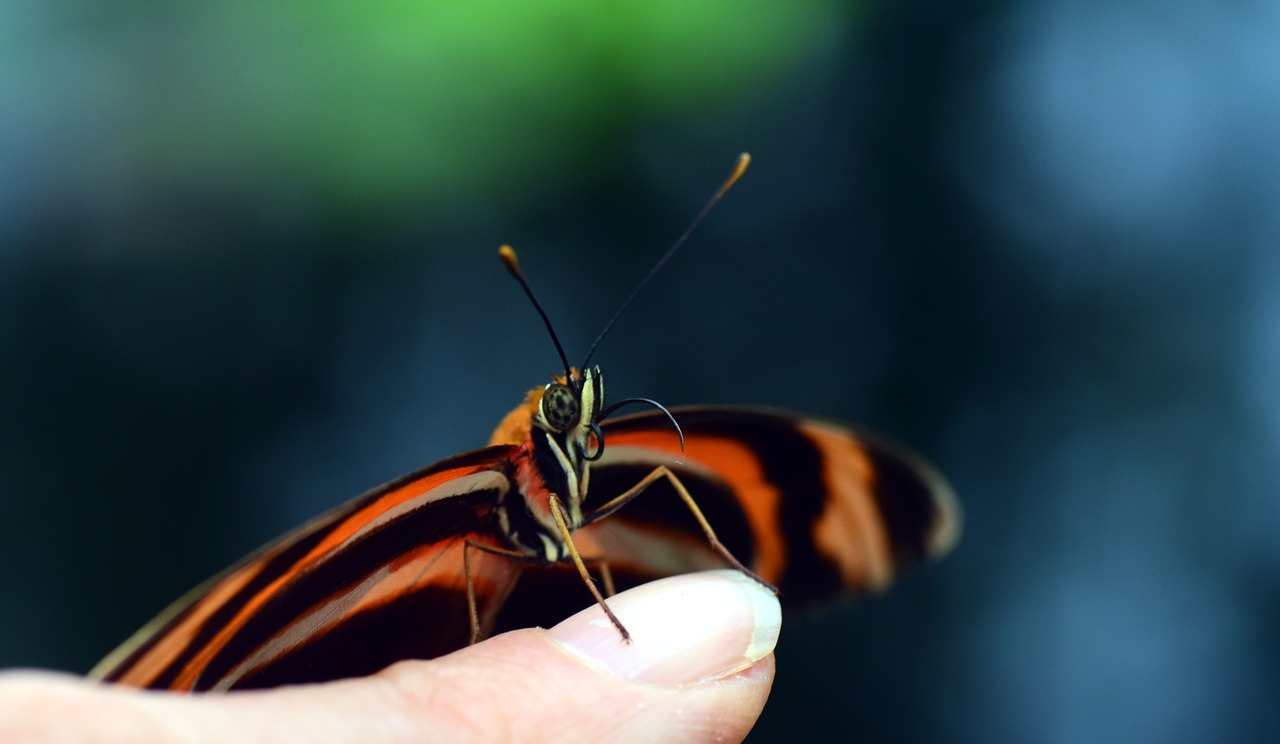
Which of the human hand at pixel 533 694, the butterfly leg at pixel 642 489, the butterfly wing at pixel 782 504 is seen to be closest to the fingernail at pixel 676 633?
the human hand at pixel 533 694

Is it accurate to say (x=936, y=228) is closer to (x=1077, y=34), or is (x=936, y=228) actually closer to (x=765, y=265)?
(x=765, y=265)

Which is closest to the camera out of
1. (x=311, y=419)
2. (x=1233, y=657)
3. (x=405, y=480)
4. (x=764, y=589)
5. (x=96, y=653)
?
(x=405, y=480)

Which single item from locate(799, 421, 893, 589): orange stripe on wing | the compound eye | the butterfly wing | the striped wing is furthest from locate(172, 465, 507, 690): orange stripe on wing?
locate(799, 421, 893, 589): orange stripe on wing

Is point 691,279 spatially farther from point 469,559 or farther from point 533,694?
point 533,694

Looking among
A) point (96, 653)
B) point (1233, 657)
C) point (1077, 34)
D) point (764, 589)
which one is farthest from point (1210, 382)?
point (96, 653)

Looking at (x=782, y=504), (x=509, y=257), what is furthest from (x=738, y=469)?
(x=509, y=257)
